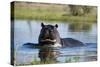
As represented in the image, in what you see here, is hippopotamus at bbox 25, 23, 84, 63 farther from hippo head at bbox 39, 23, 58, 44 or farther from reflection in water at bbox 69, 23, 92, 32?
reflection in water at bbox 69, 23, 92, 32

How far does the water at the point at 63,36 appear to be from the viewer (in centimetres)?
179

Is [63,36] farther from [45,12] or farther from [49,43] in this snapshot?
[45,12]

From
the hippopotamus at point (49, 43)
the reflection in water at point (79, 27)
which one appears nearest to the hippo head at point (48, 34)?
the hippopotamus at point (49, 43)

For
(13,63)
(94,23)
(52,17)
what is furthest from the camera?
(94,23)

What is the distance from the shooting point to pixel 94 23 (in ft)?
6.90

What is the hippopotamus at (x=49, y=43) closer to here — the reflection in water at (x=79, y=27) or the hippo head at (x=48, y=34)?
the hippo head at (x=48, y=34)

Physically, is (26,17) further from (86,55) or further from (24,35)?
(86,55)

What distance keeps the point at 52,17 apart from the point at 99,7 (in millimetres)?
564

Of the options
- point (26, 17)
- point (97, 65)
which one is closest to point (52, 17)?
point (26, 17)

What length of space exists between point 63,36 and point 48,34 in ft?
0.52

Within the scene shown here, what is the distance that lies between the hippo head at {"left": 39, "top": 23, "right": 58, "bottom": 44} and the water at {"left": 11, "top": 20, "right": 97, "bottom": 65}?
4 centimetres

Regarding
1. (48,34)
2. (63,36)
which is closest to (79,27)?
(63,36)

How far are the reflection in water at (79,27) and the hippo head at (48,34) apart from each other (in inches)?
6.9

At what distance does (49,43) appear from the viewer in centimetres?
191
